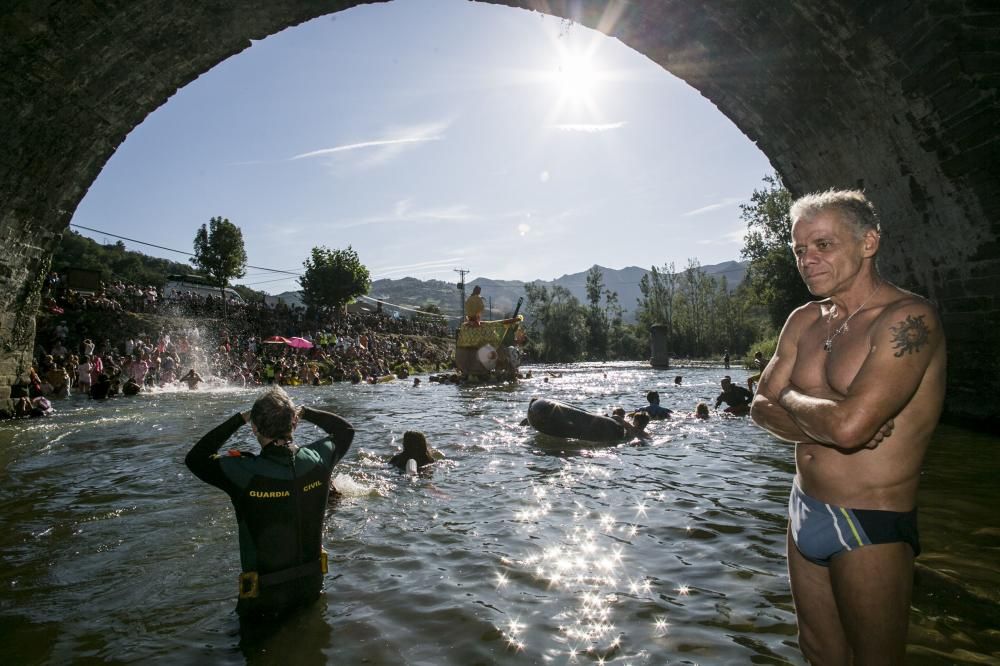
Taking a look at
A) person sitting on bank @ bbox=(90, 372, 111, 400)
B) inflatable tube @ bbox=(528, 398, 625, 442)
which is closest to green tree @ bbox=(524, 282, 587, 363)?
person sitting on bank @ bbox=(90, 372, 111, 400)

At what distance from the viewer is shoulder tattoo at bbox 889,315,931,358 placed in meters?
1.92

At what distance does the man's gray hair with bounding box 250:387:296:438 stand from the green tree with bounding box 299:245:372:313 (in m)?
46.8

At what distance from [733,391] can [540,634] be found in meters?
10.6

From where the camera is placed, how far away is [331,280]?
160 ft

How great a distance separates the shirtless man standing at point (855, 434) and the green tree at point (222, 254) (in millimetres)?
46834

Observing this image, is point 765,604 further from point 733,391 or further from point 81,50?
point 81,50

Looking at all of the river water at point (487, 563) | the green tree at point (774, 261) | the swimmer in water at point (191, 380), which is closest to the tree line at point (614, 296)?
the green tree at point (774, 261)

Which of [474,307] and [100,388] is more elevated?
[474,307]

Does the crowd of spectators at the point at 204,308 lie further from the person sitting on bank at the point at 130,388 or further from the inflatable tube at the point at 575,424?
the inflatable tube at the point at 575,424

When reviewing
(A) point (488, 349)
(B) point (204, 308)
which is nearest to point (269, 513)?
(A) point (488, 349)

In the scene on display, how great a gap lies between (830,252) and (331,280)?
4953 centimetres

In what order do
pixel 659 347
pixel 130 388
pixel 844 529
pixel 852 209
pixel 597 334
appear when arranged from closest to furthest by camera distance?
pixel 844 529, pixel 852 209, pixel 130 388, pixel 659 347, pixel 597 334

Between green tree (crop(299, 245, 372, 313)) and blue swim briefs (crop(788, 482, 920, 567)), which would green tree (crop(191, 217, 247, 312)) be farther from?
blue swim briefs (crop(788, 482, 920, 567))

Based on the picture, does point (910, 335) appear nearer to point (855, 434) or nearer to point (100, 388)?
point (855, 434)
